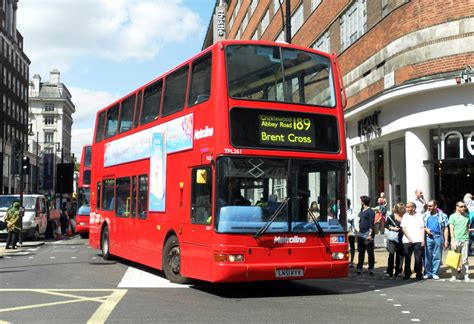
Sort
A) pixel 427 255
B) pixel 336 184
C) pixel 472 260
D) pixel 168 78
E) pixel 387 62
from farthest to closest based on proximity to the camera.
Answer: pixel 387 62
pixel 472 260
pixel 427 255
pixel 168 78
pixel 336 184

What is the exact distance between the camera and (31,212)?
2453 cm

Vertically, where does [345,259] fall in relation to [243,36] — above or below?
below

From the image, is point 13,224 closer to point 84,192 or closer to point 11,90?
point 84,192

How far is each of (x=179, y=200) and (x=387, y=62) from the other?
12.7 metres

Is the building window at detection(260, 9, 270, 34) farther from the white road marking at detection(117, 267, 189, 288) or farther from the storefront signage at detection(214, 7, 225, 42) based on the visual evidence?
the white road marking at detection(117, 267, 189, 288)

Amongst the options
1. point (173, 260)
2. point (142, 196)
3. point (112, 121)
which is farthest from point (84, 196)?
point (173, 260)

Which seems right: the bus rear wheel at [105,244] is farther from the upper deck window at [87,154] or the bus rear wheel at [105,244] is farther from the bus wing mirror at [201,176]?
the upper deck window at [87,154]

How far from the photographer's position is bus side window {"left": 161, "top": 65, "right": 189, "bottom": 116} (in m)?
10.8

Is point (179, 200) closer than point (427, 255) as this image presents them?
Yes

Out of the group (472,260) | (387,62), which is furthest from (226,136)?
(387,62)

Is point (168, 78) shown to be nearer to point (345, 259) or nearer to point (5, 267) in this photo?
point (345, 259)

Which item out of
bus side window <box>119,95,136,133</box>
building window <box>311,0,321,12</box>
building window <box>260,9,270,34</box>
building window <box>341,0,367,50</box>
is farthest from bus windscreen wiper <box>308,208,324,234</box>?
building window <box>260,9,270,34</box>

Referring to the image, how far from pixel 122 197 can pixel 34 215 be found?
40.1 ft

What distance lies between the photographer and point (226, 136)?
9.09 metres
